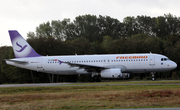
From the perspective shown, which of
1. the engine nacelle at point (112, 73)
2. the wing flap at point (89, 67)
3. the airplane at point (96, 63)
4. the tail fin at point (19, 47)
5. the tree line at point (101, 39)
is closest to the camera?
the engine nacelle at point (112, 73)

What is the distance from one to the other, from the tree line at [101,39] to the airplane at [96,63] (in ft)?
42.5

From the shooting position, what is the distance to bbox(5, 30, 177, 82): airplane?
33781 mm

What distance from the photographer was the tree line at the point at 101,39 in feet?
177

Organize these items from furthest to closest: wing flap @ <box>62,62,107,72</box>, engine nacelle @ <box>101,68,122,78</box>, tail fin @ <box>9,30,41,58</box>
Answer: tail fin @ <box>9,30,41,58</box> < wing flap @ <box>62,62,107,72</box> < engine nacelle @ <box>101,68,122,78</box>

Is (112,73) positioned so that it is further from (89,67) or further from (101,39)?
(101,39)

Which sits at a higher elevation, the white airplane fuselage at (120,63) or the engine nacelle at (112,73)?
the white airplane fuselage at (120,63)

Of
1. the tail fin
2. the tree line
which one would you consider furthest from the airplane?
the tree line

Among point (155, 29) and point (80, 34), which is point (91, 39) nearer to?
point (80, 34)

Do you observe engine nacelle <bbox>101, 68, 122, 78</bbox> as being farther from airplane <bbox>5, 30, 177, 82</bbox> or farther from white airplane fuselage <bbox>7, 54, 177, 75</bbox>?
white airplane fuselage <bbox>7, 54, 177, 75</bbox>

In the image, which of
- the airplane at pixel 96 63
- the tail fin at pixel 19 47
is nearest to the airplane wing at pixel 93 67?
the airplane at pixel 96 63

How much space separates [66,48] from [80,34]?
33.3 metres

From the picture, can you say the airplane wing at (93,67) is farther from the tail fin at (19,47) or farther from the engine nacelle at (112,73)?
the tail fin at (19,47)

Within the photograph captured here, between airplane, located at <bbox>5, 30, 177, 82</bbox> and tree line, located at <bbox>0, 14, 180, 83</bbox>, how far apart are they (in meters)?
12.9

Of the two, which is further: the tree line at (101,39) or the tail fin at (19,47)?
the tree line at (101,39)
